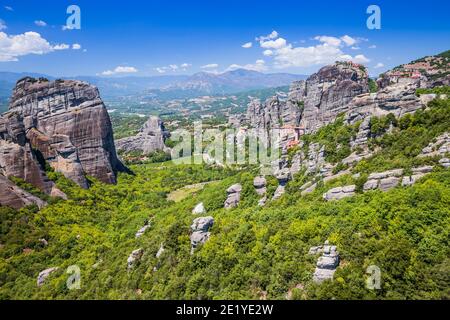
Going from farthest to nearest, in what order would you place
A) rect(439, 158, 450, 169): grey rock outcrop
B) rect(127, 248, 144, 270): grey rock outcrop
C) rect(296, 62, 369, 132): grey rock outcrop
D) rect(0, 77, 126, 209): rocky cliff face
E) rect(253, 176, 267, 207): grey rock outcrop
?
1. rect(296, 62, 369, 132): grey rock outcrop
2. rect(0, 77, 126, 209): rocky cliff face
3. rect(253, 176, 267, 207): grey rock outcrop
4. rect(127, 248, 144, 270): grey rock outcrop
5. rect(439, 158, 450, 169): grey rock outcrop

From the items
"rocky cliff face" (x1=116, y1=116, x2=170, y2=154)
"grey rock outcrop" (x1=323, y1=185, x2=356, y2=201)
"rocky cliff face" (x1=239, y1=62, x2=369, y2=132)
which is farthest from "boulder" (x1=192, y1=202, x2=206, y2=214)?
"rocky cliff face" (x1=116, y1=116, x2=170, y2=154)

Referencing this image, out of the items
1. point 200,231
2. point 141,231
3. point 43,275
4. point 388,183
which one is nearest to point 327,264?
point 388,183

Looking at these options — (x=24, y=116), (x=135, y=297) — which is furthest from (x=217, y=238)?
(x=24, y=116)

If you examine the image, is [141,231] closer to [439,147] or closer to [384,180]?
[384,180]

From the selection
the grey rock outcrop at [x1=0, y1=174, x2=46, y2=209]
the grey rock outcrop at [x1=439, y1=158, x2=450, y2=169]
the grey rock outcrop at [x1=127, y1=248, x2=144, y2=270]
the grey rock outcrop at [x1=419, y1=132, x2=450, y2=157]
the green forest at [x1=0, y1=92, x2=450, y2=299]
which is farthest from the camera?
the grey rock outcrop at [x1=0, y1=174, x2=46, y2=209]

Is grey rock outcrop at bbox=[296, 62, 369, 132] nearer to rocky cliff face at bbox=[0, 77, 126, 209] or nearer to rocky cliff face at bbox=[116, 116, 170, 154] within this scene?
rocky cliff face at bbox=[0, 77, 126, 209]

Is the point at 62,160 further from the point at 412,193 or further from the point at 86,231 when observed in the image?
the point at 412,193

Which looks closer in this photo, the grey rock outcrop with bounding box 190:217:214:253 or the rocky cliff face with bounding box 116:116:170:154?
the grey rock outcrop with bounding box 190:217:214:253
